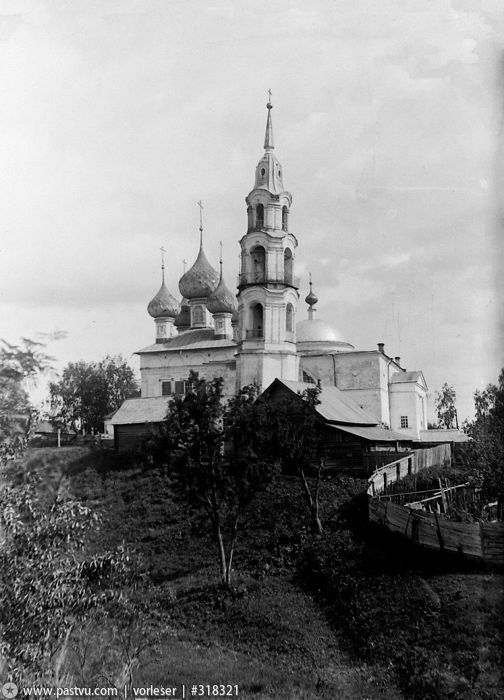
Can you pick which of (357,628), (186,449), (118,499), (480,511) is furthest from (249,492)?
(118,499)

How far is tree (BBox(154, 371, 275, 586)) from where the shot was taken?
17891 mm

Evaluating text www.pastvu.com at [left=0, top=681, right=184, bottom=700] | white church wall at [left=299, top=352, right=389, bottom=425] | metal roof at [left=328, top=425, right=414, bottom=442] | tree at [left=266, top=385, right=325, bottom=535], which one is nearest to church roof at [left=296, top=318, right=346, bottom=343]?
white church wall at [left=299, top=352, right=389, bottom=425]

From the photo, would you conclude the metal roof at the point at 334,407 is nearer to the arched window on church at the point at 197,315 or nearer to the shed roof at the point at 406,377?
the shed roof at the point at 406,377

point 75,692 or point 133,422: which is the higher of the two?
point 133,422

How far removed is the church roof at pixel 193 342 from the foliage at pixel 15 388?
33.0 meters

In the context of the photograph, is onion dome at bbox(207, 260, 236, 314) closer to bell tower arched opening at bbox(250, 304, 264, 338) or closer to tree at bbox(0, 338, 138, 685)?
bell tower arched opening at bbox(250, 304, 264, 338)

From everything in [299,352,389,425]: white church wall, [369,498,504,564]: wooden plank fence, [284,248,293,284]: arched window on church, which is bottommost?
[369,498,504,564]: wooden plank fence

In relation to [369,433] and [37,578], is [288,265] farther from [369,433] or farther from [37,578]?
[37,578]

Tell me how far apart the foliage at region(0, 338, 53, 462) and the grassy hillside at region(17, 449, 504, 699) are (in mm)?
687

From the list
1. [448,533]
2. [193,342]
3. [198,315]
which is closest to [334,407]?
[193,342]

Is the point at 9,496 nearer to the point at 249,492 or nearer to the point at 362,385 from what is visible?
the point at 249,492

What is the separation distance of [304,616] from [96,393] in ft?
104

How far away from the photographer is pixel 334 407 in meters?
30.9

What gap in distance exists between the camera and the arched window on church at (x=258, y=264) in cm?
3725
